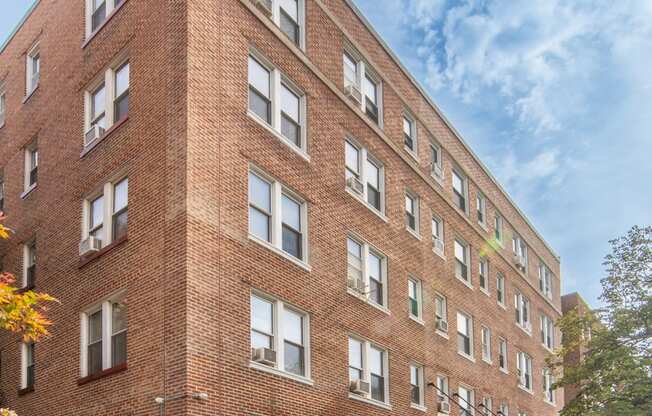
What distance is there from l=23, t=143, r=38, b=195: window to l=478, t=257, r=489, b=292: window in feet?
61.1

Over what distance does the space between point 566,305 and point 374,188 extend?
35.0 m

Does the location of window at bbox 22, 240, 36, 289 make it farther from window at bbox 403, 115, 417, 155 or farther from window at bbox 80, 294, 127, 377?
window at bbox 403, 115, 417, 155

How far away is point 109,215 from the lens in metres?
20.0

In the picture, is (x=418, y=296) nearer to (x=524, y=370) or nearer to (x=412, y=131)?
(x=412, y=131)

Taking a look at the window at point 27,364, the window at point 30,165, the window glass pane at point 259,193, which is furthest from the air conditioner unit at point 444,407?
the window at point 30,165

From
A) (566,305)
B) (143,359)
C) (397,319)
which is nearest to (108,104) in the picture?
(143,359)

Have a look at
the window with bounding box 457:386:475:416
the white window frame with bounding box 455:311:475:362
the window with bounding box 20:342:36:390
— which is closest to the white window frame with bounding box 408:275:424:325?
the white window frame with bounding box 455:311:475:362

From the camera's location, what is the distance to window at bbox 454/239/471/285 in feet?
109

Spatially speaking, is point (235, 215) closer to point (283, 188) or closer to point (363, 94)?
point (283, 188)

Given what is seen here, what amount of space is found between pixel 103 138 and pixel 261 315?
230 inches

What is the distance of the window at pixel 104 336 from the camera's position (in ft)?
61.5

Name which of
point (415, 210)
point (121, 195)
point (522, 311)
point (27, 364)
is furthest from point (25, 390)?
point (522, 311)

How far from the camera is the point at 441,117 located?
3384cm

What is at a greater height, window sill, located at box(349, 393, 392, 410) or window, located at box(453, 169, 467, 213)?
window, located at box(453, 169, 467, 213)
